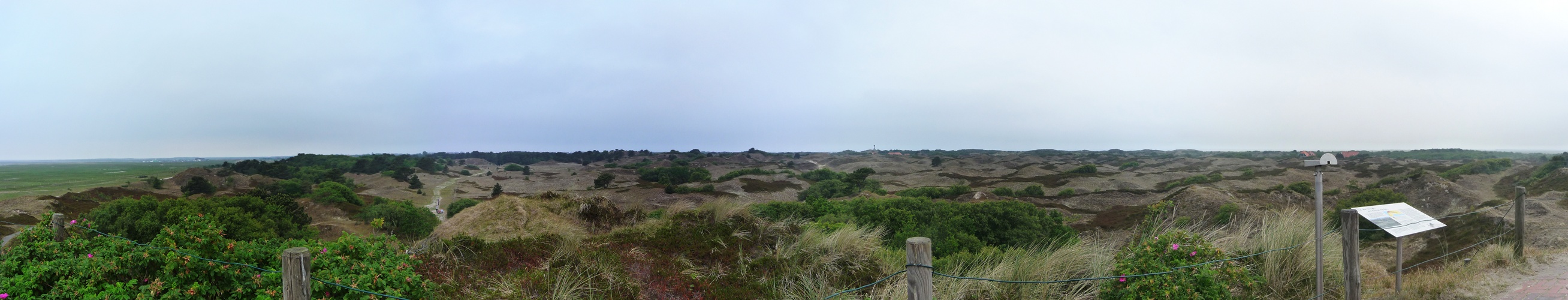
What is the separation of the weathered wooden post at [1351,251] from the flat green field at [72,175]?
26725 millimetres

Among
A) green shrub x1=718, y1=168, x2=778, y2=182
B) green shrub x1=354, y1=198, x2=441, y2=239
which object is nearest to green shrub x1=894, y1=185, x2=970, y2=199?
green shrub x1=718, y1=168, x2=778, y2=182

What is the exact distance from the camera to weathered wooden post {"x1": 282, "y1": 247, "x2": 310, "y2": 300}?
3.22m

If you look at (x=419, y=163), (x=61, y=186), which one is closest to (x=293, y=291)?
(x=61, y=186)

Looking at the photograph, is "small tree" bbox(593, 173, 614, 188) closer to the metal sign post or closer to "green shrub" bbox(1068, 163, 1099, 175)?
the metal sign post

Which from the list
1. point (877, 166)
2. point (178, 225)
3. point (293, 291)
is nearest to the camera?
point (293, 291)

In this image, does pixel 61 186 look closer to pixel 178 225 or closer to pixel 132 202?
pixel 132 202

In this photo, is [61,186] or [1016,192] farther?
[1016,192]

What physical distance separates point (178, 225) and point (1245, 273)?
777 cm

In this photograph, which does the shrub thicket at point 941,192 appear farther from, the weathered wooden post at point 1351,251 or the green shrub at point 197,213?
the weathered wooden post at point 1351,251

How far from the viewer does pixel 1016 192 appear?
30.7 m

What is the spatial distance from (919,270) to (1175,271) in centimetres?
200

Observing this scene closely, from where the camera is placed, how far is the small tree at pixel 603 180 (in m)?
25.4

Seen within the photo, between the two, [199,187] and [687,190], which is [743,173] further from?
[199,187]

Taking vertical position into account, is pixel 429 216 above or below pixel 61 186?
below
